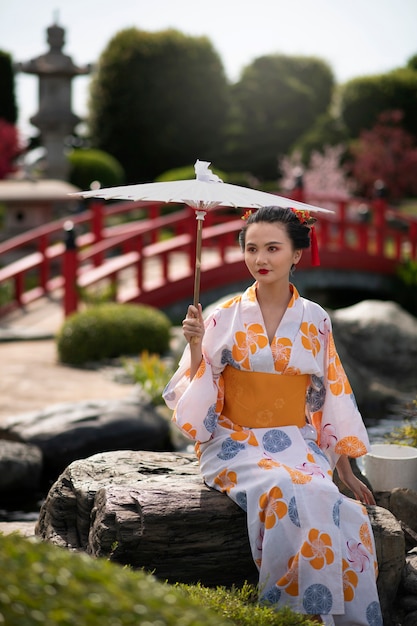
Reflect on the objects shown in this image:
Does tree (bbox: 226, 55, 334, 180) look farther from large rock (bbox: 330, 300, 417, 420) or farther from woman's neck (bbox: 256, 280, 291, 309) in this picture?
woman's neck (bbox: 256, 280, 291, 309)

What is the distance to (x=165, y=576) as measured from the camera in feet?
12.1

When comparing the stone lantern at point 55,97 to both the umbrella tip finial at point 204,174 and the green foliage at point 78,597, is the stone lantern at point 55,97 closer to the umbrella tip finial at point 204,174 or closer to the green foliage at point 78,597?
the umbrella tip finial at point 204,174

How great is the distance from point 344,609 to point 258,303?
1.32 m

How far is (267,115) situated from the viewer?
29375 millimetres

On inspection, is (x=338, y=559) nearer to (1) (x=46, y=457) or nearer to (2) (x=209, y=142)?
(1) (x=46, y=457)

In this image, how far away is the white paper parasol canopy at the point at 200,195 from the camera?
3.72 metres

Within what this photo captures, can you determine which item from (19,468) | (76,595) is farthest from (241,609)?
(19,468)

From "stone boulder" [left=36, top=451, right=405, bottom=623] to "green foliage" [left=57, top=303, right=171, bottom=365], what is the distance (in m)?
6.19

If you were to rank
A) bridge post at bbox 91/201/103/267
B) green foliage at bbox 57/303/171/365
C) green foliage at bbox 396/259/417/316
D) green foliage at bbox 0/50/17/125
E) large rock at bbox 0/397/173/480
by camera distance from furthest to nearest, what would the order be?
green foliage at bbox 0/50/17/125
green foliage at bbox 396/259/417/316
bridge post at bbox 91/201/103/267
green foliage at bbox 57/303/171/365
large rock at bbox 0/397/173/480

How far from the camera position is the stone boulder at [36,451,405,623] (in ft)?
11.9

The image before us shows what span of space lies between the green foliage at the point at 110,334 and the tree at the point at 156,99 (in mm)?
17056

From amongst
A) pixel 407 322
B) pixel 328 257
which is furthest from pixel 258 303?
pixel 328 257

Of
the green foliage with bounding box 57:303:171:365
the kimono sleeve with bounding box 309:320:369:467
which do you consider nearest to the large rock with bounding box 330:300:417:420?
the green foliage with bounding box 57:303:171:365

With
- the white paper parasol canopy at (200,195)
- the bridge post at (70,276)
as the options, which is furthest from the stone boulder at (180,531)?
the bridge post at (70,276)
